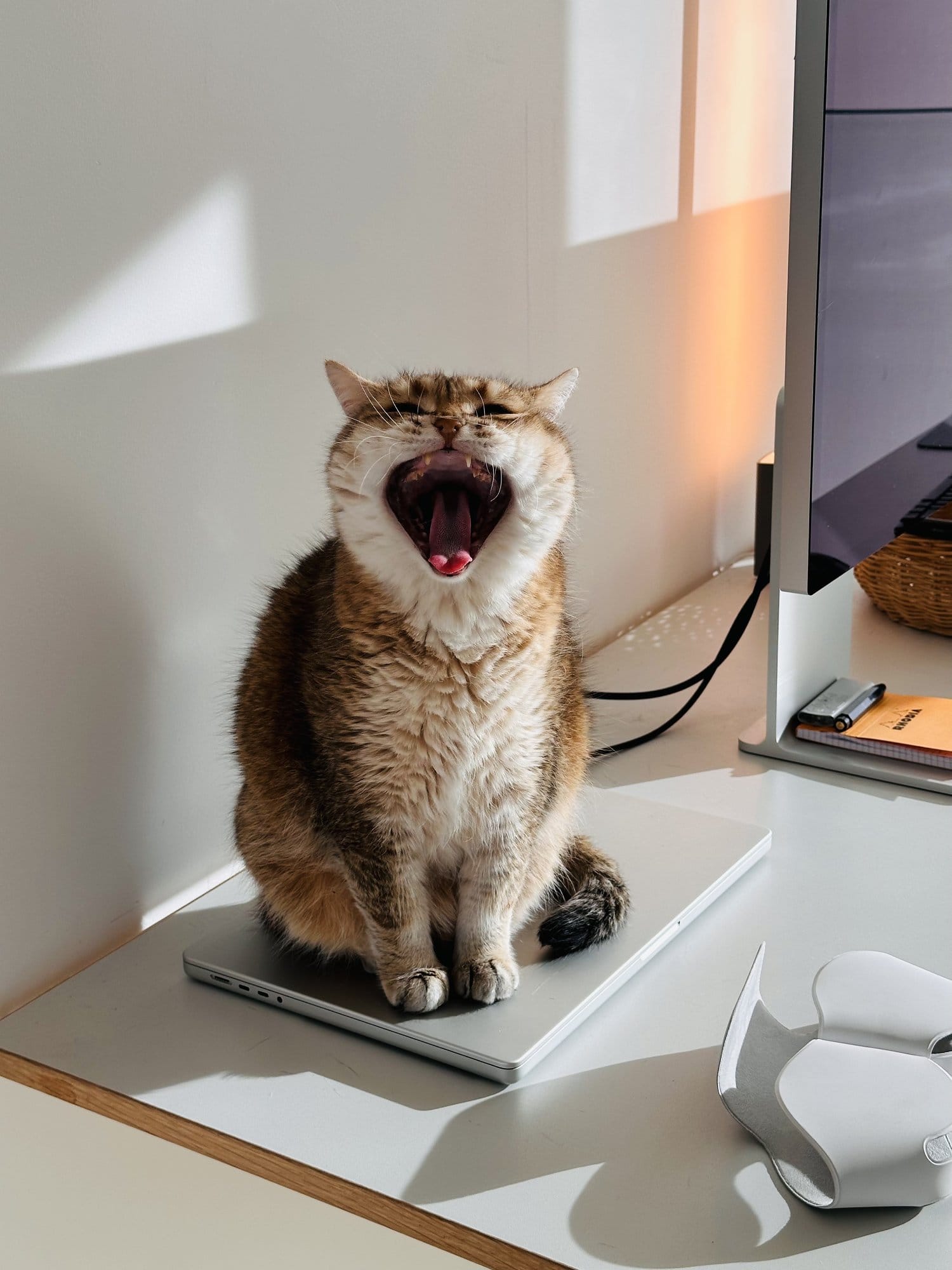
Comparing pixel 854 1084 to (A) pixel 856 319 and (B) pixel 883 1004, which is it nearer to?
(B) pixel 883 1004

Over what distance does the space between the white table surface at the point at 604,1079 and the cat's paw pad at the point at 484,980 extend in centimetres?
6

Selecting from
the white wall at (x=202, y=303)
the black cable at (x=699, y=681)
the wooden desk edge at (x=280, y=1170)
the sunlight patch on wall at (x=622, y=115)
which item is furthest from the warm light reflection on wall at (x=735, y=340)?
the wooden desk edge at (x=280, y=1170)

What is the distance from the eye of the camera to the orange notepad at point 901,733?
4.37 feet

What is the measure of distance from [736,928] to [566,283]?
0.81 metres

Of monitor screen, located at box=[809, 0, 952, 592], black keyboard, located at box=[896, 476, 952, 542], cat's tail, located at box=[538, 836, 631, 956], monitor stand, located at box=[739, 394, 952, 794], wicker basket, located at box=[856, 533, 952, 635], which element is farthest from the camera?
wicker basket, located at box=[856, 533, 952, 635]

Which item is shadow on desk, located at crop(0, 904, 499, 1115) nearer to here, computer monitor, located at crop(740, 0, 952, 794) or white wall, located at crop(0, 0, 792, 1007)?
white wall, located at crop(0, 0, 792, 1007)

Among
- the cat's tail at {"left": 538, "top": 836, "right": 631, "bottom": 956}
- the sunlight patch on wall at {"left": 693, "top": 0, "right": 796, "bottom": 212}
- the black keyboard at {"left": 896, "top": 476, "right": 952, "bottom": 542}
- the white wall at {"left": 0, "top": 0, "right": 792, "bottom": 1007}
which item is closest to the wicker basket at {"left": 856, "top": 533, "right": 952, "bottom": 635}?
the black keyboard at {"left": 896, "top": 476, "right": 952, "bottom": 542}

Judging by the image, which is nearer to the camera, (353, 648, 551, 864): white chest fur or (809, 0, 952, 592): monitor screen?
(353, 648, 551, 864): white chest fur

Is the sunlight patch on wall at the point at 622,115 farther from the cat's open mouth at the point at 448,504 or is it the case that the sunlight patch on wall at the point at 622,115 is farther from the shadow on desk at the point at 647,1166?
the shadow on desk at the point at 647,1166

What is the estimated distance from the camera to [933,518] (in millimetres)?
1664

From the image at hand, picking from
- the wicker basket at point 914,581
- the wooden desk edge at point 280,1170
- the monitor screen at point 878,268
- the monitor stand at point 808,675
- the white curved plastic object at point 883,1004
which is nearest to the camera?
the wooden desk edge at point 280,1170

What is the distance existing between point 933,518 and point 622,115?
656mm

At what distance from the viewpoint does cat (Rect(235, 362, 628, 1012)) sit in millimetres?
824

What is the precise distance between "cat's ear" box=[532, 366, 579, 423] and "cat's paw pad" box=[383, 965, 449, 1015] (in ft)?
1.34
